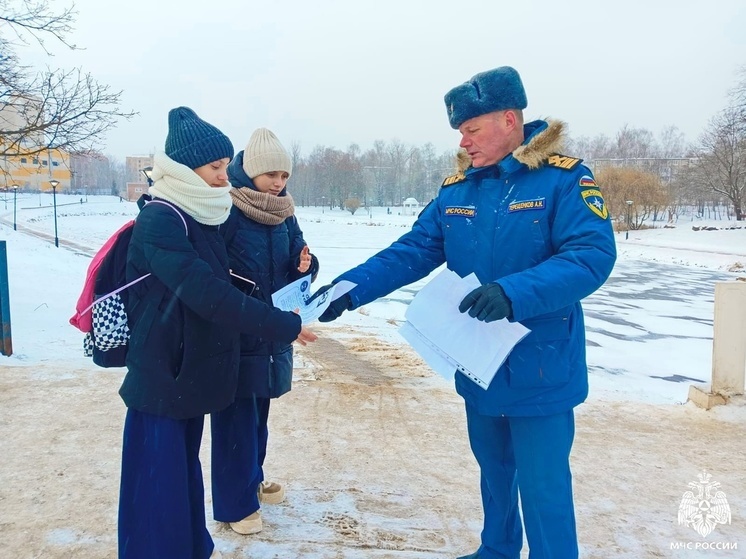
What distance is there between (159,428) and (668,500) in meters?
2.85

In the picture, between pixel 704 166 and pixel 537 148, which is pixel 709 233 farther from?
pixel 537 148

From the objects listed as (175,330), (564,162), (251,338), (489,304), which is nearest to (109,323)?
(175,330)

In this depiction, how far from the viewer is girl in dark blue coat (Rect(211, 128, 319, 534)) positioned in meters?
2.80

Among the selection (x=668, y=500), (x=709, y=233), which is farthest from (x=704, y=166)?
(x=668, y=500)

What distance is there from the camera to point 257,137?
116 inches

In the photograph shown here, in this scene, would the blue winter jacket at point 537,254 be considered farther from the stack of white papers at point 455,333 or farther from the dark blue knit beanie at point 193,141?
the dark blue knit beanie at point 193,141

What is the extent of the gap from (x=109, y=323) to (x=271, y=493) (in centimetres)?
147

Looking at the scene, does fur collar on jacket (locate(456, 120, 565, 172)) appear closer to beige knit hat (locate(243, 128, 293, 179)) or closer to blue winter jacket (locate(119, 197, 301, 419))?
blue winter jacket (locate(119, 197, 301, 419))

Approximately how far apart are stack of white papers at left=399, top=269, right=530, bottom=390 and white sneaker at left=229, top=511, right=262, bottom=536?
1290 mm

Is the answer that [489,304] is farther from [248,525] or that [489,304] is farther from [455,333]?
[248,525]

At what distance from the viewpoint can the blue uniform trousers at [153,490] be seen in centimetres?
222

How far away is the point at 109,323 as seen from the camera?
7.14 feet

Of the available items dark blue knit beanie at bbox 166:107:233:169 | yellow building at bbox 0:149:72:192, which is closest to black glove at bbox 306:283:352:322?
dark blue knit beanie at bbox 166:107:233:169

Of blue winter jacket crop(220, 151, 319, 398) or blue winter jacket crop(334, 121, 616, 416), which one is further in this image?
blue winter jacket crop(220, 151, 319, 398)
